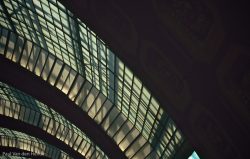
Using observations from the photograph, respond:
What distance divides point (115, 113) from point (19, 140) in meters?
28.0

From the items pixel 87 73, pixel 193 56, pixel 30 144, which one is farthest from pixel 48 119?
pixel 193 56

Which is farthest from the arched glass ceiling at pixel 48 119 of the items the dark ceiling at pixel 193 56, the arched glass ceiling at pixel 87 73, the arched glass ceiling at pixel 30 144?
the dark ceiling at pixel 193 56

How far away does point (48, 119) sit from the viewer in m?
37.1

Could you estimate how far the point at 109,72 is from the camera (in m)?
20.8

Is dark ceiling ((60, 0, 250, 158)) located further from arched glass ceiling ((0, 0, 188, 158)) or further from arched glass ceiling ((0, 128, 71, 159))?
arched glass ceiling ((0, 128, 71, 159))

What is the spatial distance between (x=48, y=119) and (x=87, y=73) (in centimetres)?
1520

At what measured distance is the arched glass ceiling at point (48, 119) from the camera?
34.8 m

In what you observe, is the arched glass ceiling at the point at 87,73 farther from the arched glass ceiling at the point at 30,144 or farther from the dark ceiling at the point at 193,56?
the arched glass ceiling at the point at 30,144

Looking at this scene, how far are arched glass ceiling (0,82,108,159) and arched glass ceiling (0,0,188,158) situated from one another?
31.6ft

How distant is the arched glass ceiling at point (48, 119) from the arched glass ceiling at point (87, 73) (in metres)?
9.64

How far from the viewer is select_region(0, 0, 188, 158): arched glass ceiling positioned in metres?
19.2

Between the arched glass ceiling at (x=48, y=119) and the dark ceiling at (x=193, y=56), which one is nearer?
the dark ceiling at (x=193, y=56)

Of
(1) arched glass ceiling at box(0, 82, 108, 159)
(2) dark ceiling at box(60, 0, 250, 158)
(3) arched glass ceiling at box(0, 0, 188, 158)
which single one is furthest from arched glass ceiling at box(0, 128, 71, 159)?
(2) dark ceiling at box(60, 0, 250, 158)

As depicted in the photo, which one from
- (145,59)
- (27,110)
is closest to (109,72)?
(145,59)
